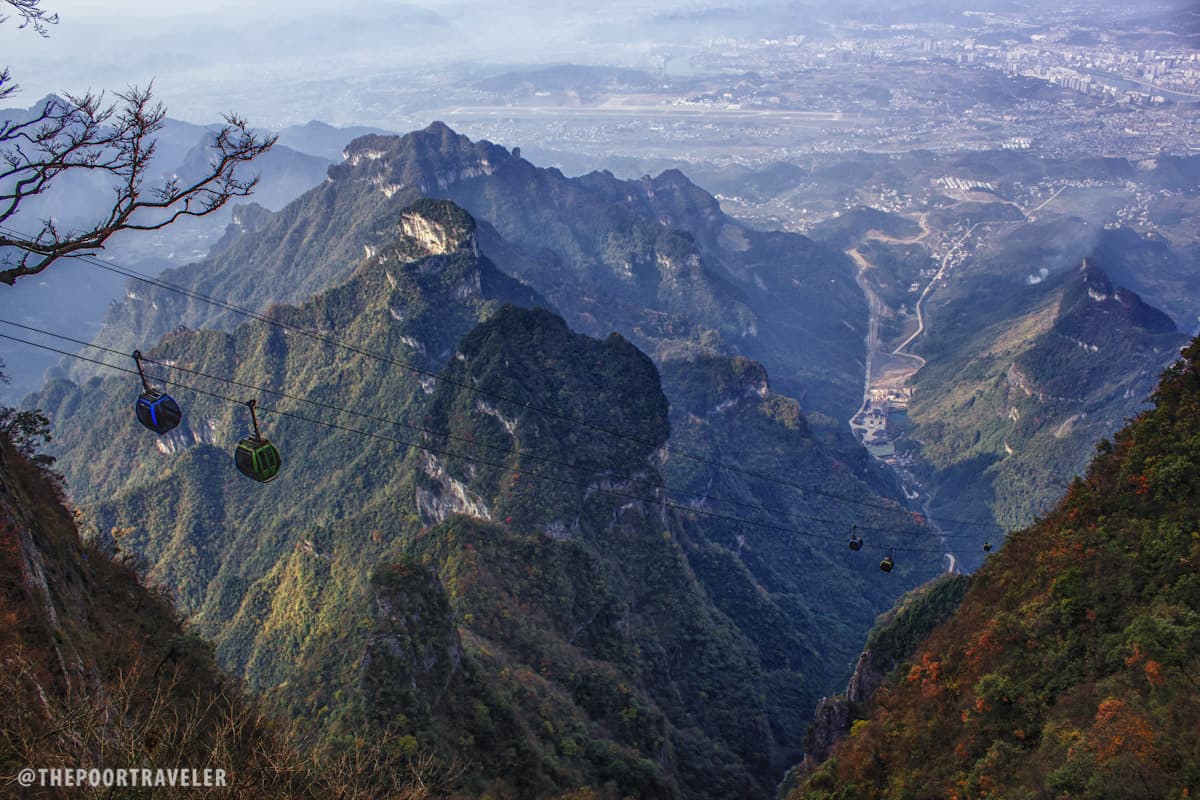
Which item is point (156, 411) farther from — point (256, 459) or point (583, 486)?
point (583, 486)

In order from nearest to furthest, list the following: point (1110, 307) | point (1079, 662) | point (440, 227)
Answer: point (1079, 662) < point (440, 227) < point (1110, 307)

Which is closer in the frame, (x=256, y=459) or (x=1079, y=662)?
(x=256, y=459)

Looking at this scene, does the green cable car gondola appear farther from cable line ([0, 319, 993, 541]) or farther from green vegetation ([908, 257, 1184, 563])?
green vegetation ([908, 257, 1184, 563])

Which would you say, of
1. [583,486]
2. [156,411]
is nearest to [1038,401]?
[583,486]

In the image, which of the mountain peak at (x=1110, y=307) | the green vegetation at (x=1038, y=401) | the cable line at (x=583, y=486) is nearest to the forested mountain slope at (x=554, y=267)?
the green vegetation at (x=1038, y=401)

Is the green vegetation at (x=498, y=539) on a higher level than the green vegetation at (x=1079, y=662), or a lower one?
lower

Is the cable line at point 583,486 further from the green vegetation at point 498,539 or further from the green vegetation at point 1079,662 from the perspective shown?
the green vegetation at point 1079,662
